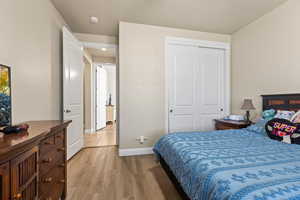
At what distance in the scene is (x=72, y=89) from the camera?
2756 mm

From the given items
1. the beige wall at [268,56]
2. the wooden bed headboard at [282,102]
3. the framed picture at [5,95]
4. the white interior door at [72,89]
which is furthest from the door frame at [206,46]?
the framed picture at [5,95]

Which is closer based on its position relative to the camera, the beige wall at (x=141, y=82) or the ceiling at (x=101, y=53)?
the beige wall at (x=141, y=82)

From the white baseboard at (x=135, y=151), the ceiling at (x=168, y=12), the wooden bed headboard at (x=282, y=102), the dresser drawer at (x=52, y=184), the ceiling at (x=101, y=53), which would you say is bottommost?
the white baseboard at (x=135, y=151)

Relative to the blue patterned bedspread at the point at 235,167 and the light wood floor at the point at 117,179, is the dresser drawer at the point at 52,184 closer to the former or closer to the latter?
the light wood floor at the point at 117,179

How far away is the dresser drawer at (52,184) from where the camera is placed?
1.13 metres

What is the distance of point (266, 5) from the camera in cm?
240

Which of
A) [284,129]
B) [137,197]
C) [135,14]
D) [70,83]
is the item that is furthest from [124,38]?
[284,129]

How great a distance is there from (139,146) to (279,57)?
297 centimetres

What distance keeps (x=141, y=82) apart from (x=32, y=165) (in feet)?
7.53

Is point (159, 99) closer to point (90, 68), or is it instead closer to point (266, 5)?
point (266, 5)

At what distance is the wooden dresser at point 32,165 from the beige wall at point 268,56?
3.21 meters

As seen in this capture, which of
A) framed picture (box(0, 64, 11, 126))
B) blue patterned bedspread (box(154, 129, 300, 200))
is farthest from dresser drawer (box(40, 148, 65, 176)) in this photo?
blue patterned bedspread (box(154, 129, 300, 200))

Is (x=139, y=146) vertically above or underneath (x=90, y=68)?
underneath

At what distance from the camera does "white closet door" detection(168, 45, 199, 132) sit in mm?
3178
